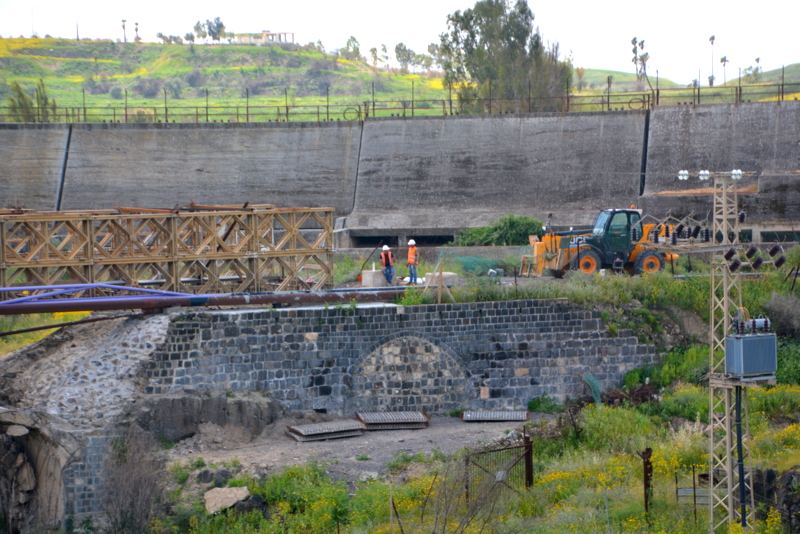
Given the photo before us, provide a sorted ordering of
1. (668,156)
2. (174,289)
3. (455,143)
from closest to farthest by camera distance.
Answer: (174,289)
(668,156)
(455,143)

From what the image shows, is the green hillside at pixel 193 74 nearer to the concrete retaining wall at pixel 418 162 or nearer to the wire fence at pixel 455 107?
the wire fence at pixel 455 107

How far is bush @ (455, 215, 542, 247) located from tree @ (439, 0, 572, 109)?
17.2 m

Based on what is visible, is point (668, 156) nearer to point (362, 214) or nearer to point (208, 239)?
point (362, 214)

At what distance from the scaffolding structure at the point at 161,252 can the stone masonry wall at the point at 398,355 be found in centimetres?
271

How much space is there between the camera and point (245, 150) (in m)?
31.2

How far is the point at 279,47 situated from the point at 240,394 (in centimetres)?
7339

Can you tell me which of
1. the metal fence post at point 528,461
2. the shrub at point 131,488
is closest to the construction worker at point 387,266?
the metal fence post at point 528,461

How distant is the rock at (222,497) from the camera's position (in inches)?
493

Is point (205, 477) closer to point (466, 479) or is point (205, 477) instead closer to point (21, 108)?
point (466, 479)

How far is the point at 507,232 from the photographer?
25391 mm

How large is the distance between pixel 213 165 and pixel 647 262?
706 inches

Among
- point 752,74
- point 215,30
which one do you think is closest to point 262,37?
point 215,30

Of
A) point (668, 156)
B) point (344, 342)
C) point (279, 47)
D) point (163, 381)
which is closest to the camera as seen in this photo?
point (163, 381)

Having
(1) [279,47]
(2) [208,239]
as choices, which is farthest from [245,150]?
(1) [279,47]
